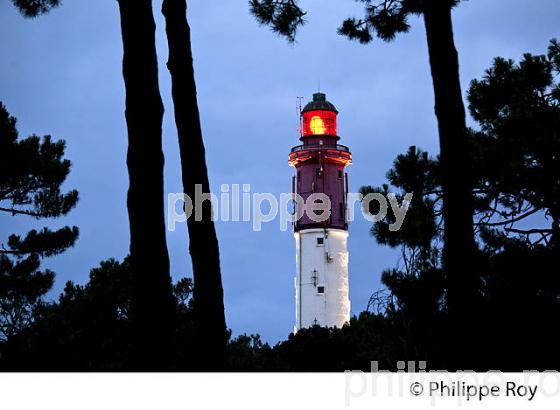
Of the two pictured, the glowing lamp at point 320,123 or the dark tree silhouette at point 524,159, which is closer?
the dark tree silhouette at point 524,159

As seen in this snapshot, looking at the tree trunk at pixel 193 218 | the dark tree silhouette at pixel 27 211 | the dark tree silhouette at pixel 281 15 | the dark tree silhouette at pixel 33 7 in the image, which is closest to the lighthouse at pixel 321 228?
the dark tree silhouette at pixel 27 211

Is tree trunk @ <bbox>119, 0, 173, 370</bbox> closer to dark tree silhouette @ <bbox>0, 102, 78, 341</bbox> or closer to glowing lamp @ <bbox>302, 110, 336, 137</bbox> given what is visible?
dark tree silhouette @ <bbox>0, 102, 78, 341</bbox>

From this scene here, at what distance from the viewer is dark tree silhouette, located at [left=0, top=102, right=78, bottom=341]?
19.7 metres

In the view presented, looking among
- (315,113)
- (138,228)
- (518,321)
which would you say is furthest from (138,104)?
(315,113)

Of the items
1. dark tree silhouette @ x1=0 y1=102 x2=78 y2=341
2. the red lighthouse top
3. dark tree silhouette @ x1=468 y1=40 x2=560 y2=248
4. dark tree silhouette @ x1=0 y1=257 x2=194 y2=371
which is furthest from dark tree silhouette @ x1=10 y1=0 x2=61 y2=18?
the red lighthouse top

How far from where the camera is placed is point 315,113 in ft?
150

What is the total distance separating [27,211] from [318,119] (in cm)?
2740

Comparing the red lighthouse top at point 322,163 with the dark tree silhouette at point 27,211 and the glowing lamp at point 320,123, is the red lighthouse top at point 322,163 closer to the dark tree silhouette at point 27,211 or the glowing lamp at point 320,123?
the glowing lamp at point 320,123

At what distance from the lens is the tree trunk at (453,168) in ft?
21.1

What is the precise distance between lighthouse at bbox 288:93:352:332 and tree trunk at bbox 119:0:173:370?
117 feet

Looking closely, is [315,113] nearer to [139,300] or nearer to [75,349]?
[75,349]

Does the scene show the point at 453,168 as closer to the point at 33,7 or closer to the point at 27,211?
the point at 33,7

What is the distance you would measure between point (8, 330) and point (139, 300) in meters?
13.7

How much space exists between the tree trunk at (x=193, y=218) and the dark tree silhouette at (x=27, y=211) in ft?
38.3
